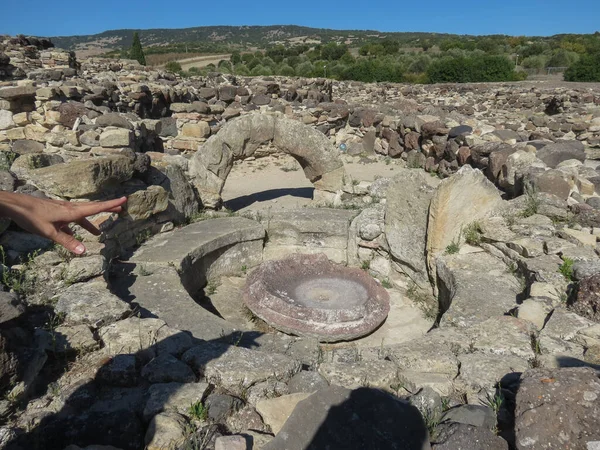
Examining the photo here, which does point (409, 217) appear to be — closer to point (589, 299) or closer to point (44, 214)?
point (589, 299)

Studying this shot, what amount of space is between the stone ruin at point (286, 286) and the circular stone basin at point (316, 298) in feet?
0.42

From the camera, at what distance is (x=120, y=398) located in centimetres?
246

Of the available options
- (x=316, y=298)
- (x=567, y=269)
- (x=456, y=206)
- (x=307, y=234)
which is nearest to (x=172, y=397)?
(x=316, y=298)

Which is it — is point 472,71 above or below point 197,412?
above

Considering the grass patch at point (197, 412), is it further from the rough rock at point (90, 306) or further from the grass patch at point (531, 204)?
the grass patch at point (531, 204)

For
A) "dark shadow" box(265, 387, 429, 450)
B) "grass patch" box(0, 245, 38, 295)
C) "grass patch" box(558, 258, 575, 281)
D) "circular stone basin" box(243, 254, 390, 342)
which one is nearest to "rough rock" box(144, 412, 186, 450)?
"dark shadow" box(265, 387, 429, 450)

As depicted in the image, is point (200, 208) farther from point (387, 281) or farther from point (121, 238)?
point (387, 281)

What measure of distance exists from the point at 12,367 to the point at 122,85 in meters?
9.27

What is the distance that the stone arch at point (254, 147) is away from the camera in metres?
6.89

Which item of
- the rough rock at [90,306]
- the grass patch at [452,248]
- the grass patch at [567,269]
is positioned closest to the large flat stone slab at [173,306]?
the rough rock at [90,306]

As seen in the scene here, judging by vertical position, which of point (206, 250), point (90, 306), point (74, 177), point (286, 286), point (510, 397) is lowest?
point (286, 286)

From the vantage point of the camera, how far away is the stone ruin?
219 cm

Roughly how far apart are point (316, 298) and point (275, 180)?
17.2ft

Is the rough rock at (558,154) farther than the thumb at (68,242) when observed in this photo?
Yes
